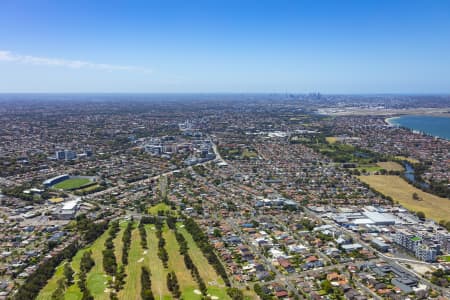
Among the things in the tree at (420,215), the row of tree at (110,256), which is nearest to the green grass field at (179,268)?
the row of tree at (110,256)

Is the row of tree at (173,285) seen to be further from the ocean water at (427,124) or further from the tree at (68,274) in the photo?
the ocean water at (427,124)

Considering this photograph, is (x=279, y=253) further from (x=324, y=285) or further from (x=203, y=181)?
(x=203, y=181)

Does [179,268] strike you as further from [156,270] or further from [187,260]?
[156,270]

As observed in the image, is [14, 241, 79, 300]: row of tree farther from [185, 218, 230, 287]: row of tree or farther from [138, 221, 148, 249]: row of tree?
[185, 218, 230, 287]: row of tree

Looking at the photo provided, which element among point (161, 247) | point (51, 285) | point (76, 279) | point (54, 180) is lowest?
point (51, 285)

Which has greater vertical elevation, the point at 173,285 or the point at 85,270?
the point at 173,285

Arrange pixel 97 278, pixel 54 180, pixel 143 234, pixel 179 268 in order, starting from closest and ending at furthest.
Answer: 1. pixel 97 278
2. pixel 179 268
3. pixel 143 234
4. pixel 54 180

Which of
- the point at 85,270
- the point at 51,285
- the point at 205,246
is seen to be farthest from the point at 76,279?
the point at 205,246

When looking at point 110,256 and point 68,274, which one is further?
point 110,256
